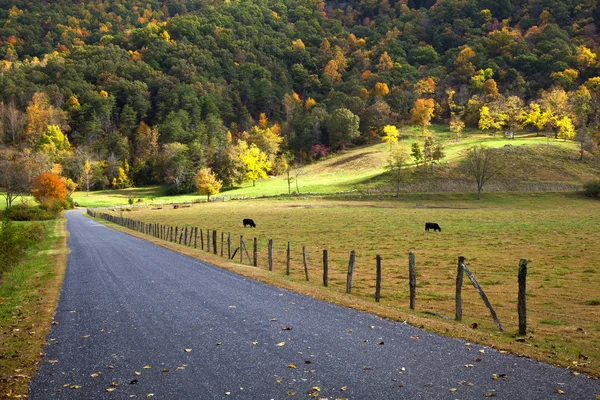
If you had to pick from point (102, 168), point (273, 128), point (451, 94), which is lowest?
point (102, 168)

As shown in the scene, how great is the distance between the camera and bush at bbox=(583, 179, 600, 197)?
75.5m

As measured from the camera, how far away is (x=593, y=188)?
7606 centimetres

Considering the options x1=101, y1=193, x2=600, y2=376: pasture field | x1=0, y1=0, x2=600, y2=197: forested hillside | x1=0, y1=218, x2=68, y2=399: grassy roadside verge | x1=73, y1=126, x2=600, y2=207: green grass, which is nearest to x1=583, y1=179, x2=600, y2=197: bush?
x1=73, y1=126, x2=600, y2=207: green grass

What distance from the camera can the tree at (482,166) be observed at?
279ft

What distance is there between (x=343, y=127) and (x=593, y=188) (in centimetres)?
8148

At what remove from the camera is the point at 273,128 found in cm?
17012

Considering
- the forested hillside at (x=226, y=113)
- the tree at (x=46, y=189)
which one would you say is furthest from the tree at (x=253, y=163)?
the tree at (x=46, y=189)

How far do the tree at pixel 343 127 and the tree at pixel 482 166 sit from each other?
4974 centimetres

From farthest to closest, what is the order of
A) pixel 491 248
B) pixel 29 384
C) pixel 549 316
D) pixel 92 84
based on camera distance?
pixel 92 84, pixel 491 248, pixel 549 316, pixel 29 384

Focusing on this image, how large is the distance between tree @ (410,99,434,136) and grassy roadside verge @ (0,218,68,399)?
143150mm

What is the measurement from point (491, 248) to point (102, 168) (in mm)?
132046

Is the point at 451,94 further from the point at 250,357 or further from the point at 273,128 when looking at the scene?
the point at 250,357

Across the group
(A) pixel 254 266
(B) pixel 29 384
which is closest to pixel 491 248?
(A) pixel 254 266

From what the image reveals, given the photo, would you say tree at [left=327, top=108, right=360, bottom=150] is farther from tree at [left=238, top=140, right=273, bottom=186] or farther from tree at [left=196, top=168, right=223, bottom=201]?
tree at [left=196, top=168, right=223, bottom=201]
